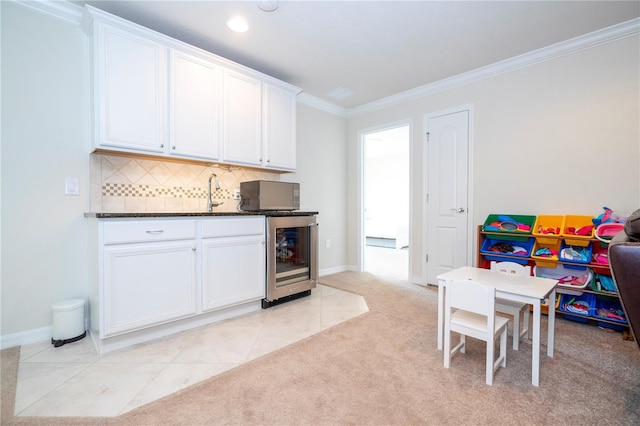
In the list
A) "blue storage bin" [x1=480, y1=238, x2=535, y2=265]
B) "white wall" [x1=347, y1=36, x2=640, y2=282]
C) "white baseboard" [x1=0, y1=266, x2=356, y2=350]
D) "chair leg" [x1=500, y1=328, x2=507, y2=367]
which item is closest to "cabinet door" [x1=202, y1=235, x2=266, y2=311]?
"white baseboard" [x1=0, y1=266, x2=356, y2=350]

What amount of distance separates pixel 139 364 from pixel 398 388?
5.22ft

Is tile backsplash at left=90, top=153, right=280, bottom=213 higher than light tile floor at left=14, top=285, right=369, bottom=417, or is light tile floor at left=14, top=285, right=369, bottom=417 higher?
tile backsplash at left=90, top=153, right=280, bottom=213

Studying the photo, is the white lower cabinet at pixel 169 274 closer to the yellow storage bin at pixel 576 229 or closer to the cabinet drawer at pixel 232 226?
the cabinet drawer at pixel 232 226

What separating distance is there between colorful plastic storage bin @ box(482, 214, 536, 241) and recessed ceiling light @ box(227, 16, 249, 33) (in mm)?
2947

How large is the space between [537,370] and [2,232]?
3.52m

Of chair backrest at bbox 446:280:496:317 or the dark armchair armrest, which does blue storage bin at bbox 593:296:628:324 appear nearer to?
chair backrest at bbox 446:280:496:317

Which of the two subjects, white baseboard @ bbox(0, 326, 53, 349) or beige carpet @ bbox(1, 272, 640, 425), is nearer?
beige carpet @ bbox(1, 272, 640, 425)

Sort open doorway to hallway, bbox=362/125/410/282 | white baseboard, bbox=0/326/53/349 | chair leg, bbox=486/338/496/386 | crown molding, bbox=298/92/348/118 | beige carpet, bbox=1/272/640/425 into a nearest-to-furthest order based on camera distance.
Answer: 1. beige carpet, bbox=1/272/640/425
2. chair leg, bbox=486/338/496/386
3. white baseboard, bbox=0/326/53/349
4. crown molding, bbox=298/92/348/118
5. open doorway to hallway, bbox=362/125/410/282

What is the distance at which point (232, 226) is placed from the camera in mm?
2514

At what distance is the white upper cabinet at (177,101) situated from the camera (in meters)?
2.10

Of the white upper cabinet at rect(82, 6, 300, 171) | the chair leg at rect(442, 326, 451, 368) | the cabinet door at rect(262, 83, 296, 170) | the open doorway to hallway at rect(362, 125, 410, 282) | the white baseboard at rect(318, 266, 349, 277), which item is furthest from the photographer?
the open doorway to hallway at rect(362, 125, 410, 282)

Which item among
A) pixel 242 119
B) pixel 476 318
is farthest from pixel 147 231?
pixel 476 318

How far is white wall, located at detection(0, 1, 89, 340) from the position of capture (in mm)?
2012

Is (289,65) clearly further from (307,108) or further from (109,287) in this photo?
(109,287)
